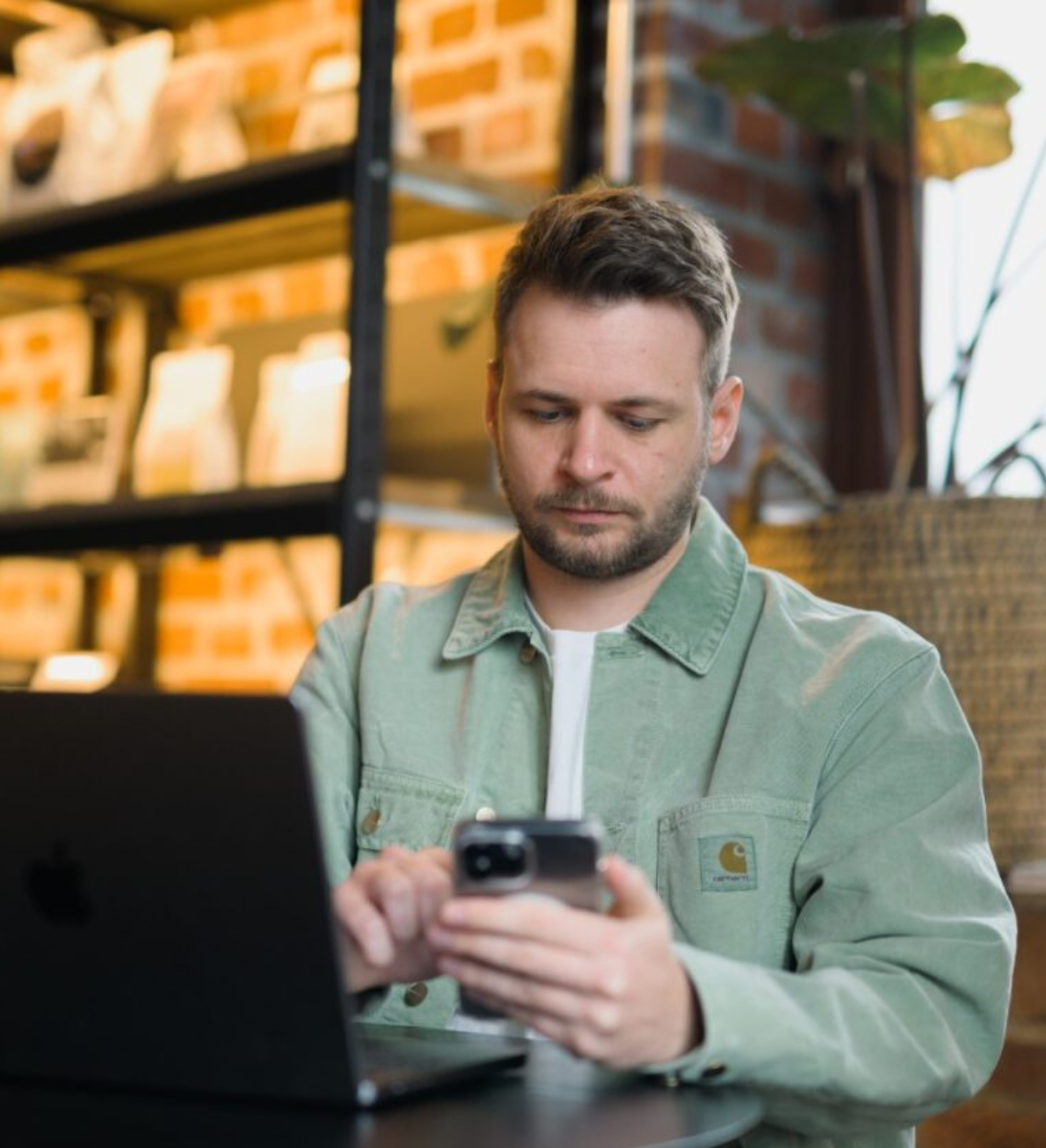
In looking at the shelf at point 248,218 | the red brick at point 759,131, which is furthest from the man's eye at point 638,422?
the red brick at point 759,131

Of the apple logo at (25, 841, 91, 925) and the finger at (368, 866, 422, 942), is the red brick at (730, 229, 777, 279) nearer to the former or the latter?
the finger at (368, 866, 422, 942)

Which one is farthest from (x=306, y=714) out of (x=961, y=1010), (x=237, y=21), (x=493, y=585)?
(x=237, y=21)

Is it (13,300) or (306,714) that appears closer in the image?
(306,714)

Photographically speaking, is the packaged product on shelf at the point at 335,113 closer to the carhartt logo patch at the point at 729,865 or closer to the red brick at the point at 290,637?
the red brick at the point at 290,637

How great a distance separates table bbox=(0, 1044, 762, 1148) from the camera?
0.98 meters

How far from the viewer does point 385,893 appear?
3.93ft

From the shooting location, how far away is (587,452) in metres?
1.52

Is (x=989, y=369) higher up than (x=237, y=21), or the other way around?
(x=237, y=21)

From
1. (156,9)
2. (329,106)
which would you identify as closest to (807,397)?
(329,106)

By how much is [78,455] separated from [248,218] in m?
0.60

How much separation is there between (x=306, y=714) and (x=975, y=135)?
125 centimetres

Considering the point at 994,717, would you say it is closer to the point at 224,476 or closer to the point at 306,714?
the point at 306,714

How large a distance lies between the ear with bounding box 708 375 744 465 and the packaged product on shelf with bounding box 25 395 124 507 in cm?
171

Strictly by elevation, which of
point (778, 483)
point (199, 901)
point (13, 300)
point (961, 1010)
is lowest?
point (961, 1010)
